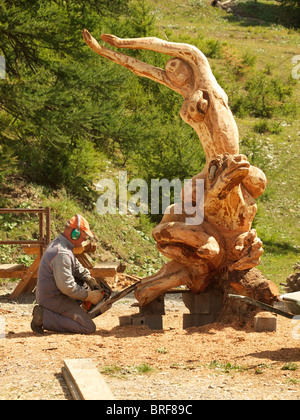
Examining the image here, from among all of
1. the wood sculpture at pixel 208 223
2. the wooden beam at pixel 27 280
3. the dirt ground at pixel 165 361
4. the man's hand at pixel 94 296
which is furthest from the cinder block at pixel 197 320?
the wooden beam at pixel 27 280

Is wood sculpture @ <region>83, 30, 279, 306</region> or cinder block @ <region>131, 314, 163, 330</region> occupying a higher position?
wood sculpture @ <region>83, 30, 279, 306</region>

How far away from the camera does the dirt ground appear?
4.08 metres

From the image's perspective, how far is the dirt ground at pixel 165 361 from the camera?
408cm

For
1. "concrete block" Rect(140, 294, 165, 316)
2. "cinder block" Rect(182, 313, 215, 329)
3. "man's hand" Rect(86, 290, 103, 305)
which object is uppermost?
"man's hand" Rect(86, 290, 103, 305)

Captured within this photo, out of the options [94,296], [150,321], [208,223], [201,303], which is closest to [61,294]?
[94,296]

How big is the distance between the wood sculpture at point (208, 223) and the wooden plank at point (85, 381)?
2352 mm

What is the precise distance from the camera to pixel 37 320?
6254 millimetres

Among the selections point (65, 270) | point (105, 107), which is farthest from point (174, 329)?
point (105, 107)

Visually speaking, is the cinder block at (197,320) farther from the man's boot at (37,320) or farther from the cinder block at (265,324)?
the man's boot at (37,320)

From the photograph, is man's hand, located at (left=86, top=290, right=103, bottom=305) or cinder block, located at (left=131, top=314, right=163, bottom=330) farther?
cinder block, located at (left=131, top=314, right=163, bottom=330)

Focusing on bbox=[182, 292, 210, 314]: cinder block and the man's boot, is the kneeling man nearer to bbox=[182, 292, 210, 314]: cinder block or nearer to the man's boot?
the man's boot

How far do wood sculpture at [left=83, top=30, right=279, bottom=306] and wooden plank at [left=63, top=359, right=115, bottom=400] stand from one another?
2.35 metres

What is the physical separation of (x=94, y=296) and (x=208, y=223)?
1590mm

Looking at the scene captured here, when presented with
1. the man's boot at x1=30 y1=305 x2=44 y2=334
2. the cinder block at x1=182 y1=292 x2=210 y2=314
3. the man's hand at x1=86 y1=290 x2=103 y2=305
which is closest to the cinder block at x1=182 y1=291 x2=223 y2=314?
the cinder block at x1=182 y1=292 x2=210 y2=314
